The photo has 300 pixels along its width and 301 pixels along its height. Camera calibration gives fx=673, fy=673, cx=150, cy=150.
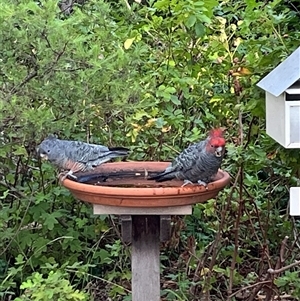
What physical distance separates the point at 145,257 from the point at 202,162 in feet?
1.68

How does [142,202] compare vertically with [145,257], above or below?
above

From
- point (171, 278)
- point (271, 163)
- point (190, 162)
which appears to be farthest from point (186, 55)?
point (171, 278)

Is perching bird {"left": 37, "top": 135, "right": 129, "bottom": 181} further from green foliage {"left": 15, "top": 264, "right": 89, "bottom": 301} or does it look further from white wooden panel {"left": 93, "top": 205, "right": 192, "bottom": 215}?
green foliage {"left": 15, "top": 264, "right": 89, "bottom": 301}

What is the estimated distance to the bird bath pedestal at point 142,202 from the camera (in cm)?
261

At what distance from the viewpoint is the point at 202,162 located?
2.70 metres

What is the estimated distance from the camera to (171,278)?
3.89 m

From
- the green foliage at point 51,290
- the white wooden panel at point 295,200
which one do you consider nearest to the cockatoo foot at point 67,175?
the green foliage at point 51,290

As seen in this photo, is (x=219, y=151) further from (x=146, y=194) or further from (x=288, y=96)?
(x=288, y=96)

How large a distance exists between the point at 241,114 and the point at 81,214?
3.77 ft

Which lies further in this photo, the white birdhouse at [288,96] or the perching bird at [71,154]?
the perching bird at [71,154]

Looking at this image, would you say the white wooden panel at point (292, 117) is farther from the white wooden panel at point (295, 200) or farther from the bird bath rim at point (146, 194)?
the bird bath rim at point (146, 194)

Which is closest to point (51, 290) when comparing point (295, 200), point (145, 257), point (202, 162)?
point (145, 257)

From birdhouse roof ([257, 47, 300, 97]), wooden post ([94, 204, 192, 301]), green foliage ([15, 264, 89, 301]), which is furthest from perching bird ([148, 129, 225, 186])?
green foliage ([15, 264, 89, 301])

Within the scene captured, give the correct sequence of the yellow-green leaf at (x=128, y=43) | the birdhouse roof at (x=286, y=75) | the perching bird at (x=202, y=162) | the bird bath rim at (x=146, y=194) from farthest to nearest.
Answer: the yellow-green leaf at (x=128, y=43)
the perching bird at (x=202, y=162)
the bird bath rim at (x=146, y=194)
the birdhouse roof at (x=286, y=75)
